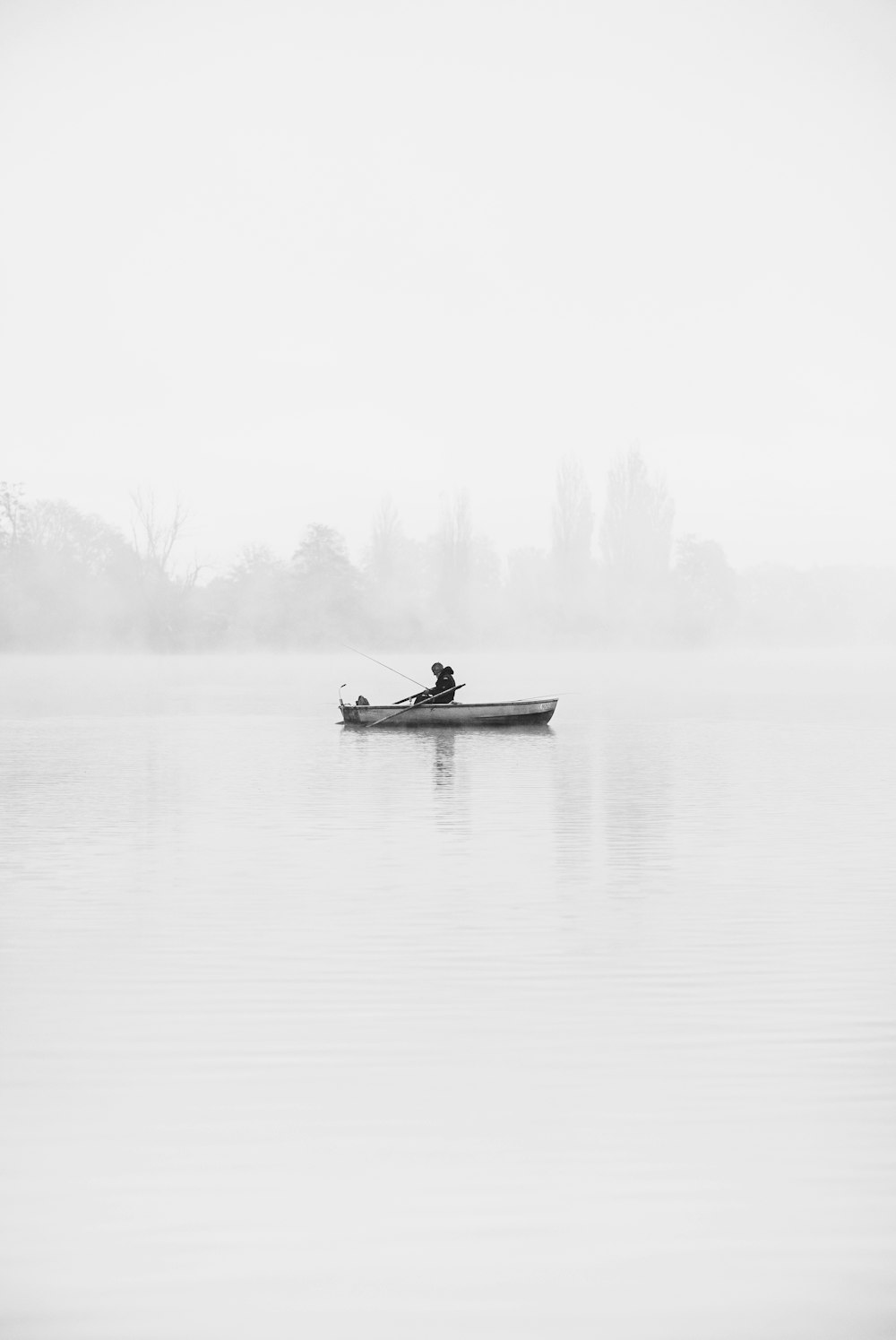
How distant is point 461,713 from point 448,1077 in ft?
99.7

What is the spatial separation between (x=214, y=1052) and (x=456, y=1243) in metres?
3.05

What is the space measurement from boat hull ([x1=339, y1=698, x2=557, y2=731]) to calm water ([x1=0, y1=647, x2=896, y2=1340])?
55.1ft

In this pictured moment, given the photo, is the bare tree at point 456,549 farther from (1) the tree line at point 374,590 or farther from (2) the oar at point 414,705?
(2) the oar at point 414,705

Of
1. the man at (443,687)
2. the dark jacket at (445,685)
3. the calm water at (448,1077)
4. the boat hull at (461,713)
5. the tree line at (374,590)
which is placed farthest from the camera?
the tree line at (374,590)

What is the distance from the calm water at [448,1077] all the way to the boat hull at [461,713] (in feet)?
55.1

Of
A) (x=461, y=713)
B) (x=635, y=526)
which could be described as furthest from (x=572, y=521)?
(x=461, y=713)

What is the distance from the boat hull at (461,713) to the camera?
38031mm

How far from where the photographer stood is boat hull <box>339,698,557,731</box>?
3803 cm

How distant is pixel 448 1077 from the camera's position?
8.04 metres

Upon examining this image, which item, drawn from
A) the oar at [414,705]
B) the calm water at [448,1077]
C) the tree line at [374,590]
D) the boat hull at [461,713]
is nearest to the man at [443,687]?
the oar at [414,705]

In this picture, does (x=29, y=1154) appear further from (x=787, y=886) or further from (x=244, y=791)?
(x=244, y=791)

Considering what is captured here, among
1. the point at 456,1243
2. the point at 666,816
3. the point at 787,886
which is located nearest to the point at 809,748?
the point at 666,816

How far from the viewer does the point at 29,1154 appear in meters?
6.82

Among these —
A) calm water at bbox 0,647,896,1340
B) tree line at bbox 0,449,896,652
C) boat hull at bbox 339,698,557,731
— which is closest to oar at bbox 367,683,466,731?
boat hull at bbox 339,698,557,731
